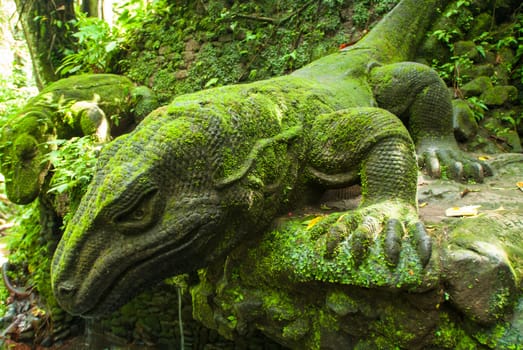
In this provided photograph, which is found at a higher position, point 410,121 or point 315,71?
point 315,71

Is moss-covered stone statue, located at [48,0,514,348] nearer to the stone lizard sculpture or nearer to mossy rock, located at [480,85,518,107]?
the stone lizard sculpture

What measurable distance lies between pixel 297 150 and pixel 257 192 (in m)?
0.46

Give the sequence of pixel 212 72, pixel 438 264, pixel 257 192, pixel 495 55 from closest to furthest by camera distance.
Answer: pixel 438 264, pixel 257 192, pixel 495 55, pixel 212 72

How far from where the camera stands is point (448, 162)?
352 cm

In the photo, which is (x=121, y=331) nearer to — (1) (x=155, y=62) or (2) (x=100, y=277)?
(2) (x=100, y=277)

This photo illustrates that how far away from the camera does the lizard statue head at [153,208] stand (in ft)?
6.63

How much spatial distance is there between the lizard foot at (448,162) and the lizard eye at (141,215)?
2454mm

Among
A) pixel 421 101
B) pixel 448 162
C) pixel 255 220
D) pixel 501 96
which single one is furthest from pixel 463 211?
pixel 501 96

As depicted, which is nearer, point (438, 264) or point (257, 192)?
point (438, 264)

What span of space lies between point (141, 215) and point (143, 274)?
1.11 feet

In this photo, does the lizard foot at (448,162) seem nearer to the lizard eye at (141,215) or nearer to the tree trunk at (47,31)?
the lizard eye at (141,215)

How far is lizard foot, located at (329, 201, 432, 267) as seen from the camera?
1.90 meters

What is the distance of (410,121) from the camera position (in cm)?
399

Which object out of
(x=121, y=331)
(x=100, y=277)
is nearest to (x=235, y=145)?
(x=100, y=277)
